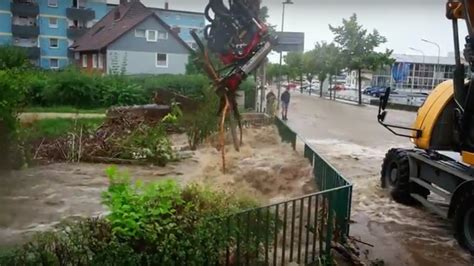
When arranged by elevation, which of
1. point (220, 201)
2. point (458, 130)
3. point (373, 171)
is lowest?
point (373, 171)

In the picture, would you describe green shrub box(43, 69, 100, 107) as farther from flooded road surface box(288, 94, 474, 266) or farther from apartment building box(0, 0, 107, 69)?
apartment building box(0, 0, 107, 69)

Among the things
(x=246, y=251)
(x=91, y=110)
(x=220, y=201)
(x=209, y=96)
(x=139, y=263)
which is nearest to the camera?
(x=139, y=263)

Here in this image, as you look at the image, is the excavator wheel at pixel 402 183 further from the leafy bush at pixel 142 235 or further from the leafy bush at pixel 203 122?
the leafy bush at pixel 142 235

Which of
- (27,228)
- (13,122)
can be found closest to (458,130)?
(27,228)

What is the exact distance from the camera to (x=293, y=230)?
8.29 feet

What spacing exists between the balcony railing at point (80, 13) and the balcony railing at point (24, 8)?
Result: 0.27ft

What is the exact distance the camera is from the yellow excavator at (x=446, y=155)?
115 inches

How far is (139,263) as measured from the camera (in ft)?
5.73

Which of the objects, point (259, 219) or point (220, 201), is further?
point (220, 201)

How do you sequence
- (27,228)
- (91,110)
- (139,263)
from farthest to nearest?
(91,110) → (27,228) → (139,263)

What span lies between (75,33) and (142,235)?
2.67 feet

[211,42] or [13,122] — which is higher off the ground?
[211,42]

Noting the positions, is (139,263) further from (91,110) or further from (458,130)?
(91,110)

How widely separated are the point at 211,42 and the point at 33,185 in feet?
8.39
